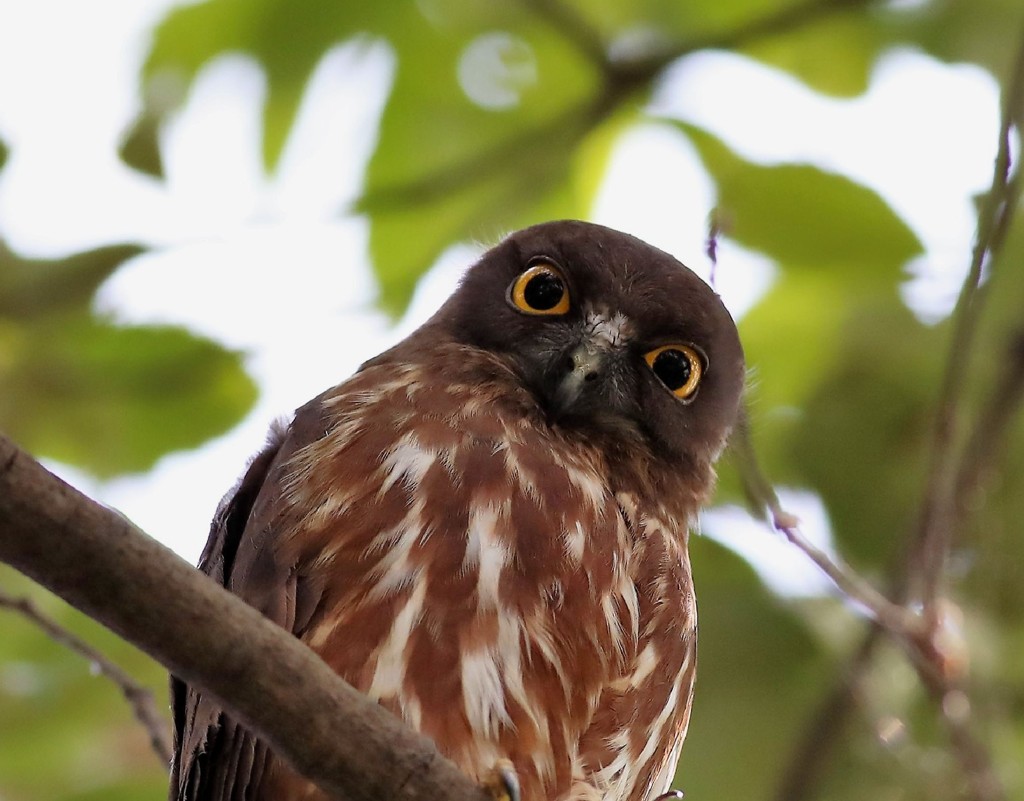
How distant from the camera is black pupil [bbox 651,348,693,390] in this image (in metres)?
4.80

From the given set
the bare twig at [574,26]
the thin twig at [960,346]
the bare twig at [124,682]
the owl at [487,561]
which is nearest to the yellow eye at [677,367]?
the owl at [487,561]

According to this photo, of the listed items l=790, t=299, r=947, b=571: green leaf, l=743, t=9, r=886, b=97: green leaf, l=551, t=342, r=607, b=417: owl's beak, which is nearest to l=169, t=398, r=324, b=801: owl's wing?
l=551, t=342, r=607, b=417: owl's beak

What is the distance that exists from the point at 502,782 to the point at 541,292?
84.6 inches

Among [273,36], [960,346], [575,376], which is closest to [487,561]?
[575,376]

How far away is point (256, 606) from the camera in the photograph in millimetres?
3529

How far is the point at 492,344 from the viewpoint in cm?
476

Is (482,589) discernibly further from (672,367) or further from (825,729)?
(825,729)

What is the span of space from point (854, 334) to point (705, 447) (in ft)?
2.93

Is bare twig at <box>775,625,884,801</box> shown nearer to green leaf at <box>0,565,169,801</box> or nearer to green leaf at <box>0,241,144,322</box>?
green leaf at <box>0,565,169,801</box>

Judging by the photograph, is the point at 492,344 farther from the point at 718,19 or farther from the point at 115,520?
the point at 115,520

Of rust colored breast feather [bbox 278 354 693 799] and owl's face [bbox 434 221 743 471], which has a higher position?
owl's face [bbox 434 221 743 471]

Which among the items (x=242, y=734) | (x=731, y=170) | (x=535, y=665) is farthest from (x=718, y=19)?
(x=242, y=734)

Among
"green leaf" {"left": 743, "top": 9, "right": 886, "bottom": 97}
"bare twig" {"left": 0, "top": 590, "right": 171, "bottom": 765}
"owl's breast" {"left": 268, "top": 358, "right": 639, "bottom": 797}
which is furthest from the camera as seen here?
"green leaf" {"left": 743, "top": 9, "right": 886, "bottom": 97}

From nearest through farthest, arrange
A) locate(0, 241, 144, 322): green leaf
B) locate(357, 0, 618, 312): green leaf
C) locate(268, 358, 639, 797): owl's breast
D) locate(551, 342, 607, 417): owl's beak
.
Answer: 1. locate(268, 358, 639, 797): owl's breast
2. locate(551, 342, 607, 417): owl's beak
3. locate(0, 241, 144, 322): green leaf
4. locate(357, 0, 618, 312): green leaf
